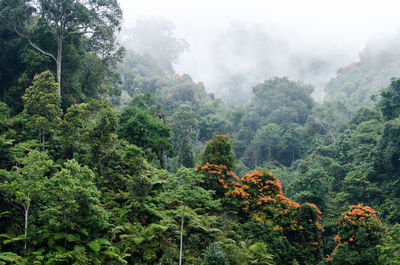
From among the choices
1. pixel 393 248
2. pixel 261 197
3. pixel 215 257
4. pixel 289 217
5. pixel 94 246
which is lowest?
pixel 215 257

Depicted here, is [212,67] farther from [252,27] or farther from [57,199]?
[57,199]

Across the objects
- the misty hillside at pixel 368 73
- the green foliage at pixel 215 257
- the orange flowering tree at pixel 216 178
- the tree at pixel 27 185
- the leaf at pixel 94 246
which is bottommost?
the green foliage at pixel 215 257

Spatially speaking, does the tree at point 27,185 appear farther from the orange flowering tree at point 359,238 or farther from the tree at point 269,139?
the tree at point 269,139

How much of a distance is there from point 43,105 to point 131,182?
23.1 ft

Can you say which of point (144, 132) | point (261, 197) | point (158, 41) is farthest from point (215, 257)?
point (158, 41)

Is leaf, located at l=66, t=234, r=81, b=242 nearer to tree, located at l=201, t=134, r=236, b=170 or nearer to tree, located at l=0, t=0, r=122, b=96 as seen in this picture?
tree, located at l=201, t=134, r=236, b=170

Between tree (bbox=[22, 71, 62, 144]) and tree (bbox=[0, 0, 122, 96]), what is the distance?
2797 millimetres

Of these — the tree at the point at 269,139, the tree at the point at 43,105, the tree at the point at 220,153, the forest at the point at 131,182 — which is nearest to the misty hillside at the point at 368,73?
the tree at the point at 269,139

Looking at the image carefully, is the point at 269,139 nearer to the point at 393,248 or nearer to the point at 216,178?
the point at 216,178

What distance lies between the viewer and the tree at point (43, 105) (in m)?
17.3

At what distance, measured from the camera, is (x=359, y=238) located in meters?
17.4

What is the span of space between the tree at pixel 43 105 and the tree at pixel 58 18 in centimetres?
280

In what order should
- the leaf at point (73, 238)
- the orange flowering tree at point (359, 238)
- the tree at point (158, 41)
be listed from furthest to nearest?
the tree at point (158, 41)
the orange flowering tree at point (359, 238)
the leaf at point (73, 238)

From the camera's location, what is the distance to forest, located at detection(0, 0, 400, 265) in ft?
37.7
